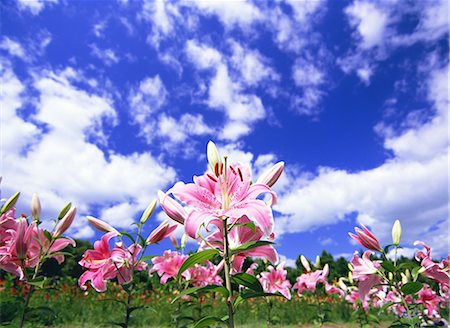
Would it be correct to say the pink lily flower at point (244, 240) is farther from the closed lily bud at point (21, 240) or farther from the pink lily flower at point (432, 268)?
the pink lily flower at point (432, 268)

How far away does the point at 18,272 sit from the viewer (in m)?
2.03

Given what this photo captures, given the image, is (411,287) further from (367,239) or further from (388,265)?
(367,239)

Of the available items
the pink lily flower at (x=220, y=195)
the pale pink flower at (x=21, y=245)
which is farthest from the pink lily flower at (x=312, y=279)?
the pink lily flower at (x=220, y=195)

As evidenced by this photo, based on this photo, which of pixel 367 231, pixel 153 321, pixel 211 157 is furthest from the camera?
pixel 153 321

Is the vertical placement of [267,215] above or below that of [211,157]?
below

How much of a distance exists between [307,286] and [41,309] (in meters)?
2.86

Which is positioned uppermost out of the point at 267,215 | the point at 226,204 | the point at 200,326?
the point at 226,204

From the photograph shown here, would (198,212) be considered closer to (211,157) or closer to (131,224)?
(211,157)

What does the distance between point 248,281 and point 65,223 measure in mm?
1478

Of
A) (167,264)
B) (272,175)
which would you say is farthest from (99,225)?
(272,175)

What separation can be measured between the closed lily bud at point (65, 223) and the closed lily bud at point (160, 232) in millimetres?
550

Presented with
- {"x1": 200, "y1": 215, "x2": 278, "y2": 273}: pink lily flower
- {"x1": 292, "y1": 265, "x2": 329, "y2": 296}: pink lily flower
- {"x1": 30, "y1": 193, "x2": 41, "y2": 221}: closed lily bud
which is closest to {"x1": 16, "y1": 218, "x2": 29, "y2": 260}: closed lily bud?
{"x1": 30, "y1": 193, "x2": 41, "y2": 221}: closed lily bud

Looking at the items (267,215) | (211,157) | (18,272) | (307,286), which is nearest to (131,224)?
(18,272)

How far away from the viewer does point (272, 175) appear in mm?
1362
